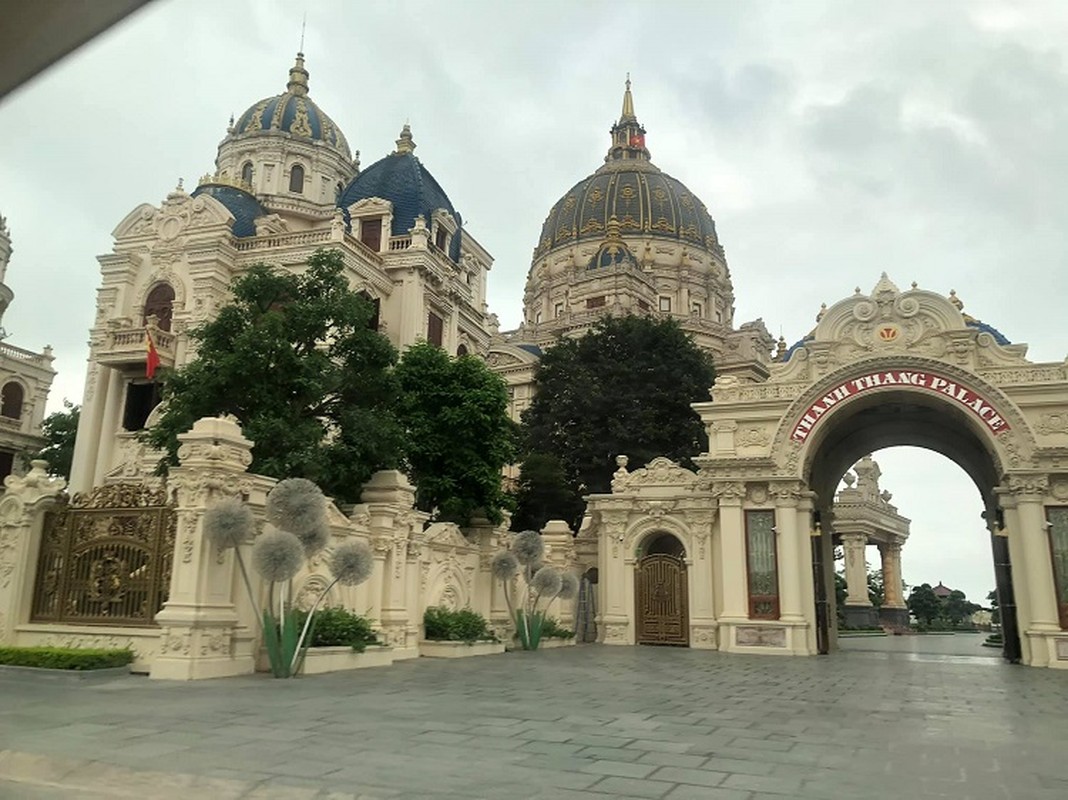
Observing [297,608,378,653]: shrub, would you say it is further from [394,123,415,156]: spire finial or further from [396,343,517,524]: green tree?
[394,123,415,156]: spire finial

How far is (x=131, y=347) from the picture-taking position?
32281 millimetres

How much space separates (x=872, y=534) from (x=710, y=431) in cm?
2708

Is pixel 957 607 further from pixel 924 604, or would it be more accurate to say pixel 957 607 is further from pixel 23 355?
pixel 23 355

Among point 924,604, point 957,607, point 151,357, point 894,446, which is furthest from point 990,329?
point 957,607

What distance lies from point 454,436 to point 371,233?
1773 centimetres

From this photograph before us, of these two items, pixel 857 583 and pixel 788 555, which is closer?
pixel 788 555

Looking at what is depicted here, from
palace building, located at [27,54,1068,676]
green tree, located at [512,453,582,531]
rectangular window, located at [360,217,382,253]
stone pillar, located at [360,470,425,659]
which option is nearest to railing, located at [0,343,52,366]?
palace building, located at [27,54,1068,676]

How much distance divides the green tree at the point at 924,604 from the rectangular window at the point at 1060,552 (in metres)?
41.2

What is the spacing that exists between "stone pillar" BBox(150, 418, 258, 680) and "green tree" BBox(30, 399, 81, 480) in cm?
2781

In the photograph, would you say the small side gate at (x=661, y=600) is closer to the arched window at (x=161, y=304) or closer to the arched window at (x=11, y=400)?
the arched window at (x=161, y=304)

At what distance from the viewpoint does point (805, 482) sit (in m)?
22.0

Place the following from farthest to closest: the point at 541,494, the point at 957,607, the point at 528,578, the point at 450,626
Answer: the point at 957,607 → the point at 541,494 → the point at 528,578 → the point at 450,626

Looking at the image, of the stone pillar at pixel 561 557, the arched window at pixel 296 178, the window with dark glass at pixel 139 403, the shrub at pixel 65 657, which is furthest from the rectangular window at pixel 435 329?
the shrub at pixel 65 657

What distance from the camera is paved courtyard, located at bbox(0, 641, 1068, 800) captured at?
566cm
